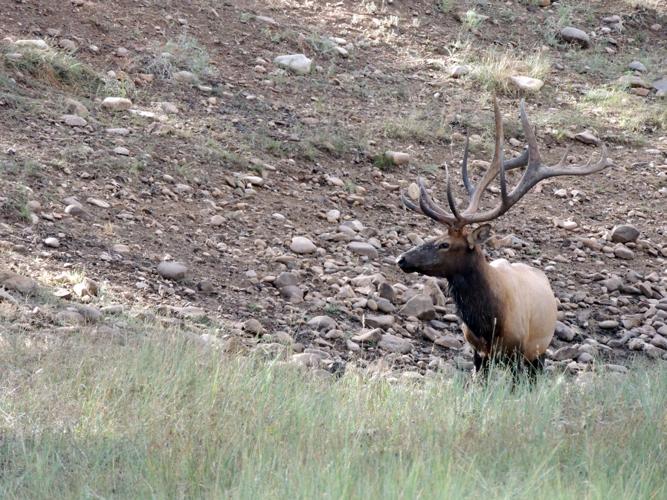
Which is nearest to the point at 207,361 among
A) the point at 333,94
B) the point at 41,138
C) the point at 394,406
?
the point at 394,406

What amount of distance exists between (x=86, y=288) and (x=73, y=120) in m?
2.93

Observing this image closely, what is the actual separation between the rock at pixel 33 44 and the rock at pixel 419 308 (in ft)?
15.0

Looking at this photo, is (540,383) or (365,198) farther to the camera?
(365,198)

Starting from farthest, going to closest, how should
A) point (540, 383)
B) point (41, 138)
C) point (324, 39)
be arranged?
point (324, 39) < point (41, 138) < point (540, 383)

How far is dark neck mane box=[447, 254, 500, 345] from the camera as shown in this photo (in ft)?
26.2

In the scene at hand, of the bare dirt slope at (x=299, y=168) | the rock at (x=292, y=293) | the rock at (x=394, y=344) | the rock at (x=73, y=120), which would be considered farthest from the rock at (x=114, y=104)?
the rock at (x=394, y=344)

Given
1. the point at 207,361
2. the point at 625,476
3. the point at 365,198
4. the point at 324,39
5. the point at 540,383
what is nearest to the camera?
the point at 625,476

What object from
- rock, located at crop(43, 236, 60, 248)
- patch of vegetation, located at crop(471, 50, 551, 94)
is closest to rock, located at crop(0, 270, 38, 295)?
rock, located at crop(43, 236, 60, 248)

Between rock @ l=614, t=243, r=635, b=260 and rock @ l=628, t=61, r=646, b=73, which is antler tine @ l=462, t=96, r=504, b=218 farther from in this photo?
rock @ l=628, t=61, r=646, b=73

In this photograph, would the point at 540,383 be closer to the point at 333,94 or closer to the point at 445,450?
the point at 445,450

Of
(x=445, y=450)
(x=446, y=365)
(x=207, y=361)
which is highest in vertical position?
(x=445, y=450)

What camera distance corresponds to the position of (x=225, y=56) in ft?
40.8

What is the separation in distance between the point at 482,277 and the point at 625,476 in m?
3.20

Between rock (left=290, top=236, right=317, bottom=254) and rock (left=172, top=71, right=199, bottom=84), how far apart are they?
112 inches
